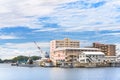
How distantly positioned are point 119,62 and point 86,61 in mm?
19145

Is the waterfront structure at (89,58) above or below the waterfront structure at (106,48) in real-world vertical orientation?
below

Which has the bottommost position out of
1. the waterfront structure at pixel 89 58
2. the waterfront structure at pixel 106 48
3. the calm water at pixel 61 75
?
the calm water at pixel 61 75

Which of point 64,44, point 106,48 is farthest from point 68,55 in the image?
point 106,48

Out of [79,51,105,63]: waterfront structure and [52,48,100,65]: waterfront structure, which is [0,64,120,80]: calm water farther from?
[52,48,100,65]: waterfront structure

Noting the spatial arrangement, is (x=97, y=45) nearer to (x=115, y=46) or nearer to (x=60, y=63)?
(x=115, y=46)

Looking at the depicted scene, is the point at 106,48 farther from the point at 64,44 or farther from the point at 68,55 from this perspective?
the point at 68,55

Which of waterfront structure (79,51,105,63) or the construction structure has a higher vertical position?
the construction structure

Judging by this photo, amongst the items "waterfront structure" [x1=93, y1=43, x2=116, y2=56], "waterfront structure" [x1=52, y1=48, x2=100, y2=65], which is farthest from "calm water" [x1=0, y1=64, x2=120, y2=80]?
"waterfront structure" [x1=93, y1=43, x2=116, y2=56]

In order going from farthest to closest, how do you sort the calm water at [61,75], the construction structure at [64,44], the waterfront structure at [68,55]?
the construction structure at [64,44] < the waterfront structure at [68,55] < the calm water at [61,75]

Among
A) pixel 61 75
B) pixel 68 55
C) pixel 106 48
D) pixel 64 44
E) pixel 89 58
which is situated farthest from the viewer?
pixel 106 48

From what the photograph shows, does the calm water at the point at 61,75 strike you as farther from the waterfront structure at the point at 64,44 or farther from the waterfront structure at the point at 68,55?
the waterfront structure at the point at 64,44

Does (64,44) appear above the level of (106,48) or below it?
above

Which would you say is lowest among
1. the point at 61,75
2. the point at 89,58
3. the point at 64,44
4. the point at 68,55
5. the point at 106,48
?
the point at 61,75

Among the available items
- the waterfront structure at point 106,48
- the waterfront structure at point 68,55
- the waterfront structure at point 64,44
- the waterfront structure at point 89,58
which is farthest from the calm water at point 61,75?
the waterfront structure at point 106,48
